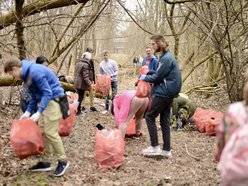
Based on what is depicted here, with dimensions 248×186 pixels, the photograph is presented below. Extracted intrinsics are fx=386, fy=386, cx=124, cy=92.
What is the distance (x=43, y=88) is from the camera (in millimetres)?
4504

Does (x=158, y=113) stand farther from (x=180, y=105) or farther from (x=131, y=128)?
(x=180, y=105)

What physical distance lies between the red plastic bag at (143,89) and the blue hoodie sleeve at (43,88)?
6.37ft

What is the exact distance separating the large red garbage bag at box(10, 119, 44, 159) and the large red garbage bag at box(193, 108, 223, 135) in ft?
15.0

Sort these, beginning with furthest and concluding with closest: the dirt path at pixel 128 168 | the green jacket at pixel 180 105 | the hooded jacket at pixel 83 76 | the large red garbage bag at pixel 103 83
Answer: the large red garbage bag at pixel 103 83
the hooded jacket at pixel 83 76
the green jacket at pixel 180 105
the dirt path at pixel 128 168

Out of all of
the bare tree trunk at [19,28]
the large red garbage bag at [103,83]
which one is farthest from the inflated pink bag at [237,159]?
the large red garbage bag at [103,83]

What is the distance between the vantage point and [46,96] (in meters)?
4.52

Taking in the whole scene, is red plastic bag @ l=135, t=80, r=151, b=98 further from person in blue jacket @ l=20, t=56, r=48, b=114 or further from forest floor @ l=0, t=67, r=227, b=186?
person in blue jacket @ l=20, t=56, r=48, b=114

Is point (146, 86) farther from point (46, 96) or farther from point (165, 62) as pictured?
point (46, 96)

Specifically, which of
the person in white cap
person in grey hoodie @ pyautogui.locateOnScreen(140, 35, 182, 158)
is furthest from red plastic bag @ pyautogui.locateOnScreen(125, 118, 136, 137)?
the person in white cap

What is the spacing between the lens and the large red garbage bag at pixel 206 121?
8203 mm

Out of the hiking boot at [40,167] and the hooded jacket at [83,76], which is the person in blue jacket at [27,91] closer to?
the hiking boot at [40,167]

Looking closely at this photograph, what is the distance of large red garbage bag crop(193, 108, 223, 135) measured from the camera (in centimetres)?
820

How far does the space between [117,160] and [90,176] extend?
52 cm

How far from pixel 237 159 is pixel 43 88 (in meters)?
2.71
